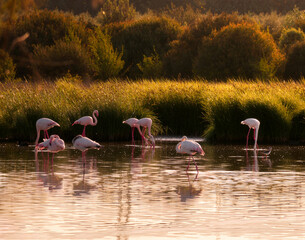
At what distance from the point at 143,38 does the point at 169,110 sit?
3001 cm

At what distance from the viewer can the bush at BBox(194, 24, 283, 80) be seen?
138ft

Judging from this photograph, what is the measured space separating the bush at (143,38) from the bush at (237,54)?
1053 cm

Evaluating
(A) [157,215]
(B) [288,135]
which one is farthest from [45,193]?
(B) [288,135]

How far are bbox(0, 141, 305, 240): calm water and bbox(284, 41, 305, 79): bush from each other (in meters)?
27.2

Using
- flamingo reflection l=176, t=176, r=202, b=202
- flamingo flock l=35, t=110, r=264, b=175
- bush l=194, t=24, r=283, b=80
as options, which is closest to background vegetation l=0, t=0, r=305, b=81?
bush l=194, t=24, r=283, b=80

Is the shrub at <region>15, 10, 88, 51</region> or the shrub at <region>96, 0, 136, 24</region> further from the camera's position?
the shrub at <region>96, 0, 136, 24</region>

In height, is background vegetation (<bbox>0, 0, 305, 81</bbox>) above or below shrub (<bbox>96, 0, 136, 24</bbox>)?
below

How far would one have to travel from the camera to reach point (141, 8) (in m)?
91.7

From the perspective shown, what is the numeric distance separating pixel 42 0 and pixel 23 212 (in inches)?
175

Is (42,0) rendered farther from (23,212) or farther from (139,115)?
(139,115)

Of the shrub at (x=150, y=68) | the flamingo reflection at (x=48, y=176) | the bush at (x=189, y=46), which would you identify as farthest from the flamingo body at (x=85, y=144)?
the shrub at (x=150, y=68)

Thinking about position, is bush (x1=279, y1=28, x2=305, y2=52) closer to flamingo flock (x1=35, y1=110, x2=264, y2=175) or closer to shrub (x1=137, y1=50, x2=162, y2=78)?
shrub (x1=137, y1=50, x2=162, y2=78)

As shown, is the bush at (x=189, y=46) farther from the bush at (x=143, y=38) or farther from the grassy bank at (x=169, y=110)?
the grassy bank at (x=169, y=110)

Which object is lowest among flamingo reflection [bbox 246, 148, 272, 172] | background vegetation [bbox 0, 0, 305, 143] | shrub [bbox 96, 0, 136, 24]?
flamingo reflection [bbox 246, 148, 272, 172]
